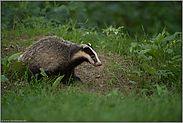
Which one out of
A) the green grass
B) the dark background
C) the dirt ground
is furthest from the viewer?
the dark background

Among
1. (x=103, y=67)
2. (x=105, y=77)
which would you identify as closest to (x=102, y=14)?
(x=103, y=67)

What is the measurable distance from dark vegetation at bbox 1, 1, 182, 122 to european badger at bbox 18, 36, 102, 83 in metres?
0.23

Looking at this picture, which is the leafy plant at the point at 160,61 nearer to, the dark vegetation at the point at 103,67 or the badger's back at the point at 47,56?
the dark vegetation at the point at 103,67

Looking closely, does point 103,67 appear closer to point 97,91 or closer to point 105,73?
point 105,73

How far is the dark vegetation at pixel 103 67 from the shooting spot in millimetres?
2807

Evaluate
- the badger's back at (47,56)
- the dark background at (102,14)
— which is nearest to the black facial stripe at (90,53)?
the badger's back at (47,56)

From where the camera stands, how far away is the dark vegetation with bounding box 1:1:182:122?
281 centimetres

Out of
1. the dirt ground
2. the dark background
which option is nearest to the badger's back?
the dirt ground

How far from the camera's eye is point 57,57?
14.6 ft

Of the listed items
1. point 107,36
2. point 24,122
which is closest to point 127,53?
point 107,36

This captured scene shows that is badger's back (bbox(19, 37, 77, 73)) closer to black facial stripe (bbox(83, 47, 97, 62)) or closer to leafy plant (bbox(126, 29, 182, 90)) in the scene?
black facial stripe (bbox(83, 47, 97, 62))

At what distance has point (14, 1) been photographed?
670 centimetres

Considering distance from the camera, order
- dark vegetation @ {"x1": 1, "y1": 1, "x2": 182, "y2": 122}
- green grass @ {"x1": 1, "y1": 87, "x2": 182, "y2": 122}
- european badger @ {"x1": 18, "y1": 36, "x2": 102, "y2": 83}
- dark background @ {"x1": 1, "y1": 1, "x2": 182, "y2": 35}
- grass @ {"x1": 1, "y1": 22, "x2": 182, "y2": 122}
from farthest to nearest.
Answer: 1. dark background @ {"x1": 1, "y1": 1, "x2": 182, "y2": 35}
2. european badger @ {"x1": 18, "y1": 36, "x2": 102, "y2": 83}
3. dark vegetation @ {"x1": 1, "y1": 1, "x2": 182, "y2": 122}
4. grass @ {"x1": 1, "y1": 22, "x2": 182, "y2": 122}
5. green grass @ {"x1": 1, "y1": 87, "x2": 182, "y2": 122}

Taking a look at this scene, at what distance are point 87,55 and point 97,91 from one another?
0.88 m
